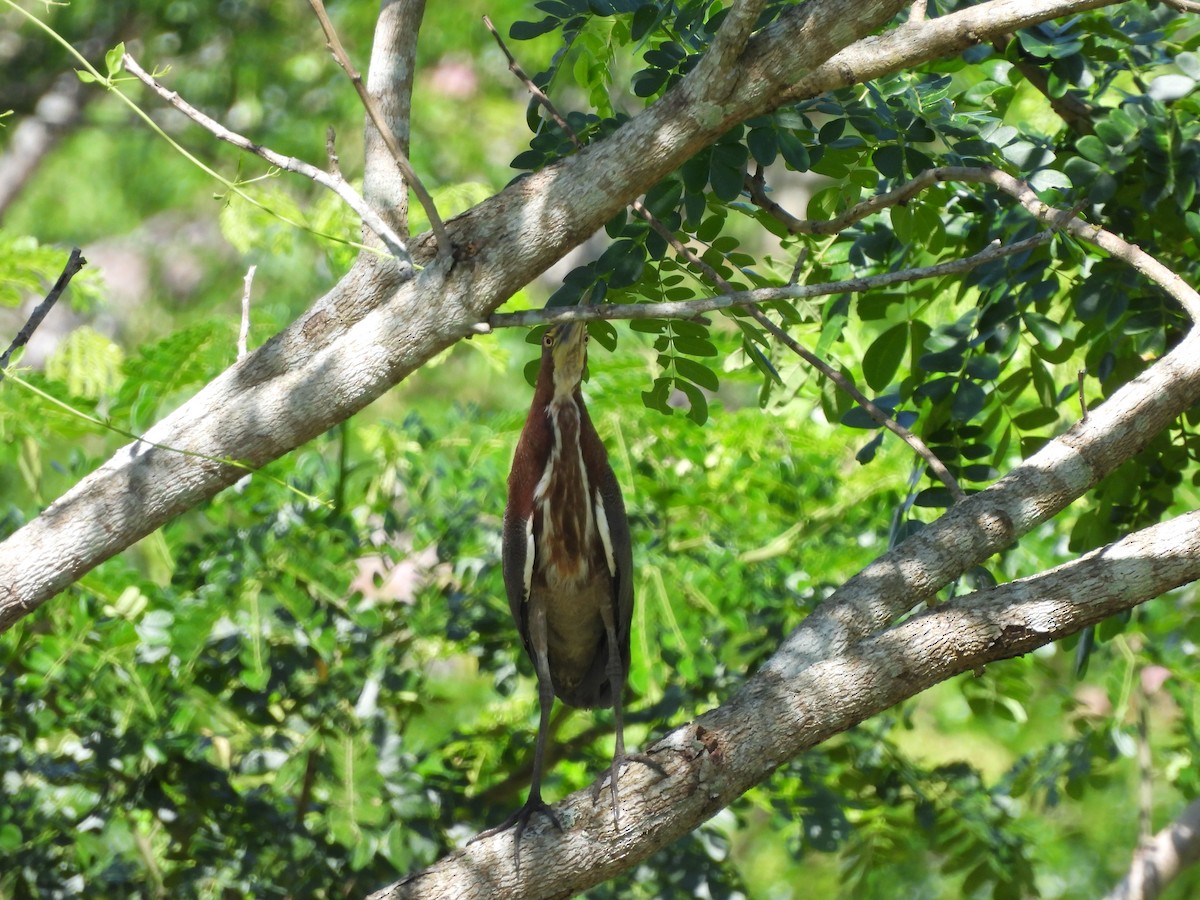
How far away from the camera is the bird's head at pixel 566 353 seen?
2.59m

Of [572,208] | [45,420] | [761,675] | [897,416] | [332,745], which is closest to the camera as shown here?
[572,208]

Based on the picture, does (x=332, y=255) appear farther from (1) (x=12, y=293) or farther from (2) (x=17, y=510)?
(2) (x=17, y=510)

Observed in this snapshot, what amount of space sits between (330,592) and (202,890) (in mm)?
904

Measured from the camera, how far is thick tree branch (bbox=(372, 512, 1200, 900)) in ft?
6.41

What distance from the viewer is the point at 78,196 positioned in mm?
9305

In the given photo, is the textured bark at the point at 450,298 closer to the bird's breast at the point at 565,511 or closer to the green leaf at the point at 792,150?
the green leaf at the point at 792,150

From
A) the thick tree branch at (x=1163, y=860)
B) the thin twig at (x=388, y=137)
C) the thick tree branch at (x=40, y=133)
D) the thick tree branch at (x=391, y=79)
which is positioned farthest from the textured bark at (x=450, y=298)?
the thick tree branch at (x=40, y=133)

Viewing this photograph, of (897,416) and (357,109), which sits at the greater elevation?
(357,109)

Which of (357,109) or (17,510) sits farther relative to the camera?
(357,109)

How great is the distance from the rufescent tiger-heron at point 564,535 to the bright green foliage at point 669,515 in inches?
9.4

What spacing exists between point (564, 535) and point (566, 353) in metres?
0.47

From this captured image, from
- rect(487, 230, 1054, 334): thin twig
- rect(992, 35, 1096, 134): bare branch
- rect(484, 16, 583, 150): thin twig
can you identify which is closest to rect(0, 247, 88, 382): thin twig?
rect(487, 230, 1054, 334): thin twig

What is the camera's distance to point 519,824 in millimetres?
2156

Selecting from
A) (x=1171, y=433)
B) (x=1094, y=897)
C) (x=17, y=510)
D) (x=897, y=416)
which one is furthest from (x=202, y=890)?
(x=1094, y=897)
